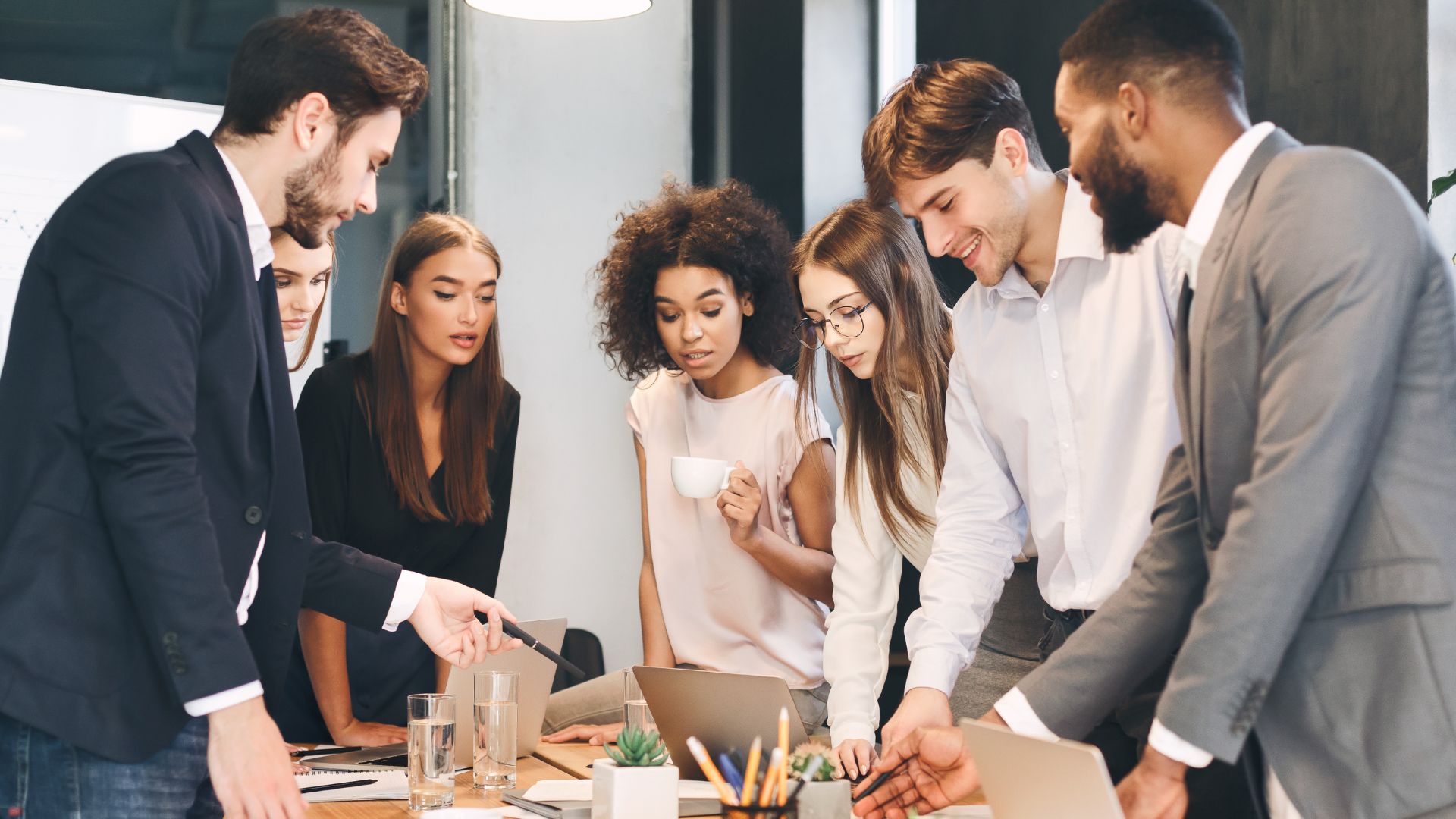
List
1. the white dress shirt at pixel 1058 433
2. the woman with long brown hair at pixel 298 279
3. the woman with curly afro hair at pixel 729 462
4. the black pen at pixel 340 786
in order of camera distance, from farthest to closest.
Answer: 1. the woman with curly afro hair at pixel 729 462
2. the woman with long brown hair at pixel 298 279
3. the white dress shirt at pixel 1058 433
4. the black pen at pixel 340 786

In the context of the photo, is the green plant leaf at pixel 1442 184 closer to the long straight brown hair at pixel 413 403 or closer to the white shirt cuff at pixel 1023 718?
the white shirt cuff at pixel 1023 718

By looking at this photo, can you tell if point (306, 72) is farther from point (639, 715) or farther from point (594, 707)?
point (594, 707)

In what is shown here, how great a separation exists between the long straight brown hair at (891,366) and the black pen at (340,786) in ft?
3.49

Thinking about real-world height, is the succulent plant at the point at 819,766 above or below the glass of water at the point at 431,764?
above

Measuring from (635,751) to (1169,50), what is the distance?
3.47 ft

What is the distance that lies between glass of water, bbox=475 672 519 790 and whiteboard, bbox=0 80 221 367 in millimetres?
2359

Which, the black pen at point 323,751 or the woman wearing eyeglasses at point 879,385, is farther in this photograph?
the woman wearing eyeglasses at point 879,385

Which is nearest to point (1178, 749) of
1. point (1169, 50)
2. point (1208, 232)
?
point (1208, 232)

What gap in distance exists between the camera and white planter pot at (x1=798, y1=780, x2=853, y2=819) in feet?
4.68

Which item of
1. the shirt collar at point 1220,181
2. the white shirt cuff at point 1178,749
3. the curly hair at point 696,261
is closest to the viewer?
the white shirt cuff at point 1178,749

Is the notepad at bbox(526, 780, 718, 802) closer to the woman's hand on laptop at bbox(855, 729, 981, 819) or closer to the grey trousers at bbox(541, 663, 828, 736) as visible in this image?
the woman's hand on laptop at bbox(855, 729, 981, 819)

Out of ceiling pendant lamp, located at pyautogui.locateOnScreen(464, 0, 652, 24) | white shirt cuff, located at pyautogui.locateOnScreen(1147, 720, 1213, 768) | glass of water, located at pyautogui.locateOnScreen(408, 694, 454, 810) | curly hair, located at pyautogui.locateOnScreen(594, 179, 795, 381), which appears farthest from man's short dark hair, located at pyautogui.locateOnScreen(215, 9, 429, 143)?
ceiling pendant lamp, located at pyautogui.locateOnScreen(464, 0, 652, 24)

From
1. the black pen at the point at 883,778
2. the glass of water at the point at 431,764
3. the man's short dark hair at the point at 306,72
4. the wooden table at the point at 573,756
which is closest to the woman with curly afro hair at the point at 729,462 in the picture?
the wooden table at the point at 573,756

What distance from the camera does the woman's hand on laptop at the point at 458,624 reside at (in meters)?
1.97
